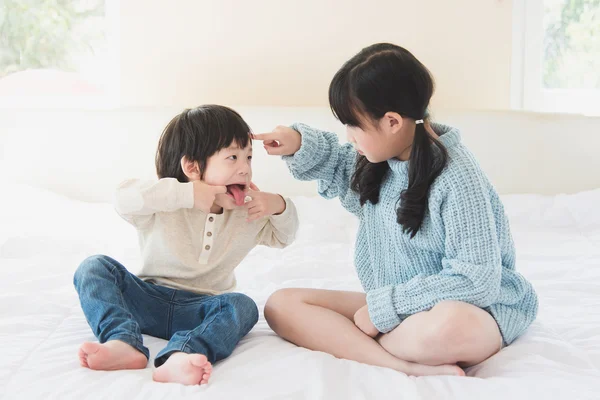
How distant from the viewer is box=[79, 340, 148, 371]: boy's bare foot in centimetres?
100

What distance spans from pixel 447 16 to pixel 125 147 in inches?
45.5

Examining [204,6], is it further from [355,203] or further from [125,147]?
[355,203]

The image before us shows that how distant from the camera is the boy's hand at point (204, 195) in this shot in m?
1.29

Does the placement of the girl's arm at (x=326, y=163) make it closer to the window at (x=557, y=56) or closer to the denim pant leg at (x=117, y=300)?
the denim pant leg at (x=117, y=300)

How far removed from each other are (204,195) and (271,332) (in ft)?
0.90

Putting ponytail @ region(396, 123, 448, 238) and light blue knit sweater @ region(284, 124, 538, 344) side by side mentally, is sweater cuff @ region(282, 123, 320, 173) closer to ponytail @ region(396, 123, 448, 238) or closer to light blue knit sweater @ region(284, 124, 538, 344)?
light blue knit sweater @ region(284, 124, 538, 344)

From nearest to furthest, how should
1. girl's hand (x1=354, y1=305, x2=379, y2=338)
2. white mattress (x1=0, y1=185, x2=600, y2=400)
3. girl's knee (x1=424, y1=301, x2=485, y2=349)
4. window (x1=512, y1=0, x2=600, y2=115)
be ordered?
white mattress (x1=0, y1=185, x2=600, y2=400) < girl's knee (x1=424, y1=301, x2=485, y2=349) < girl's hand (x1=354, y1=305, x2=379, y2=338) < window (x1=512, y1=0, x2=600, y2=115)

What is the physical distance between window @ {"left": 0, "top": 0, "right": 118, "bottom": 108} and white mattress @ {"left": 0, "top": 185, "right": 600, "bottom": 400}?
0.50 m

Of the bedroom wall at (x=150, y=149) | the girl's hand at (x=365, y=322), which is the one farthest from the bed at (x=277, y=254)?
the girl's hand at (x=365, y=322)

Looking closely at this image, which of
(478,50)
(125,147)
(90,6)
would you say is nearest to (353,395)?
(125,147)

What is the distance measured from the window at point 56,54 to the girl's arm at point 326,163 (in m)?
1.32

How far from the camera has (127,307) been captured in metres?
1.22

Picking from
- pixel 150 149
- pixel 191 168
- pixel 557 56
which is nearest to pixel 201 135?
pixel 191 168

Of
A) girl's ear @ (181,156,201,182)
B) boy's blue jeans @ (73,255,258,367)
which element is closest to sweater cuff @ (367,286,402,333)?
boy's blue jeans @ (73,255,258,367)
